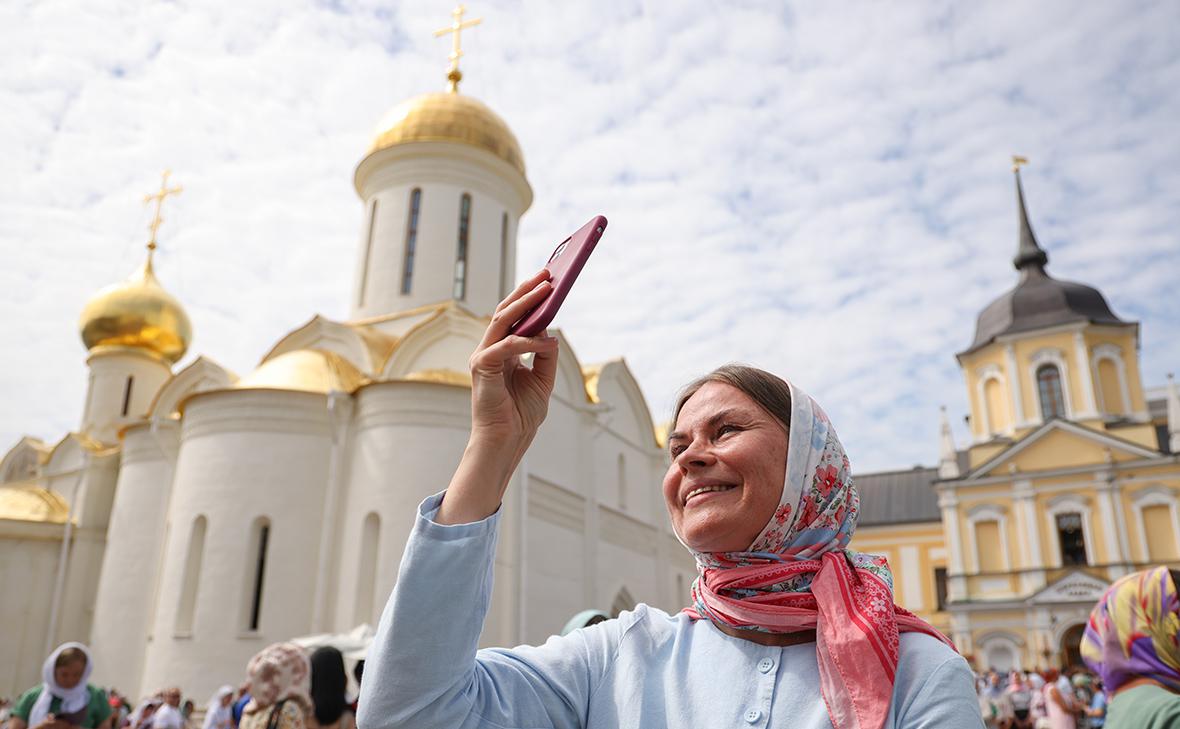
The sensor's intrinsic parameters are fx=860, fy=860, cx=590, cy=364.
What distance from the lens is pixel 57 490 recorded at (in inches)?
837

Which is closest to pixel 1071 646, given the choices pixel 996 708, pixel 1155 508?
pixel 1155 508

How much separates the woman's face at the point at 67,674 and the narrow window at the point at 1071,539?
2957 cm

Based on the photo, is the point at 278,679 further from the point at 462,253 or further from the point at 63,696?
the point at 462,253

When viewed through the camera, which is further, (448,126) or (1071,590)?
(1071,590)

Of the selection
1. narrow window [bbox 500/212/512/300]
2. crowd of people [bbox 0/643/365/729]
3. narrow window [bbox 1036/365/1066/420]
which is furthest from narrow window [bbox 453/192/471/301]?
narrow window [bbox 1036/365/1066/420]

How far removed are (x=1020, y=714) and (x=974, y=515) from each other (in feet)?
54.6

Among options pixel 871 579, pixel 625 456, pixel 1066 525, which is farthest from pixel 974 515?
pixel 871 579

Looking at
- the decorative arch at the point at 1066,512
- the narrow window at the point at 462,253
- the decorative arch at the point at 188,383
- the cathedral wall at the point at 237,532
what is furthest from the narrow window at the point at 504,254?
the decorative arch at the point at 1066,512

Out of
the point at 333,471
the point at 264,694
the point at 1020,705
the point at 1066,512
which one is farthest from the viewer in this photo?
the point at 1066,512

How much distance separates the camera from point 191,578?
47.8 feet

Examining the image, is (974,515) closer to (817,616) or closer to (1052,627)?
(1052,627)

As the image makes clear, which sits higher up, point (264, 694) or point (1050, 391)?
point (1050, 391)

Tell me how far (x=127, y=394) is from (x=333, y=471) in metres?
10.3

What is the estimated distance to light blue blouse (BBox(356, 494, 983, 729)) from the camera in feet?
4.13
